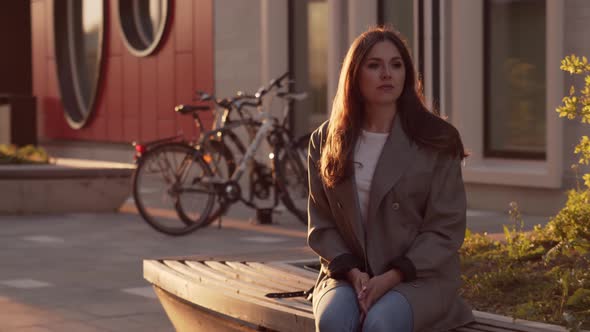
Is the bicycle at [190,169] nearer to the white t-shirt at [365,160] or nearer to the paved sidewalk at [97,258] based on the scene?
the paved sidewalk at [97,258]

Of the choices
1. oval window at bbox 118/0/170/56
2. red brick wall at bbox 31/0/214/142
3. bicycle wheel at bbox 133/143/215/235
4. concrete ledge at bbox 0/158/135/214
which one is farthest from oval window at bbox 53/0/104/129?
bicycle wheel at bbox 133/143/215/235

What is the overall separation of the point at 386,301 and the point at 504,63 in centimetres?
983

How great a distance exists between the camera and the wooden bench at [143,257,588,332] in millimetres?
4430

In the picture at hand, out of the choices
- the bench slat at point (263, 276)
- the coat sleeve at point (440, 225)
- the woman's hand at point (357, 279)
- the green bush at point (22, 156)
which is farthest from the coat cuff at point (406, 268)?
the green bush at point (22, 156)

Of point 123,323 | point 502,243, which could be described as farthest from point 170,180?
point 502,243

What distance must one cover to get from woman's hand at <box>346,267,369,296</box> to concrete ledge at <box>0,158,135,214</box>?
9727 mm

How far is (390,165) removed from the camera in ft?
13.9

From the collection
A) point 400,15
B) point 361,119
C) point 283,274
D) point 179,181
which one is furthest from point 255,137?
point 361,119

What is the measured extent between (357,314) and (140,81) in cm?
1720

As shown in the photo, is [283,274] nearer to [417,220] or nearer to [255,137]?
[417,220]

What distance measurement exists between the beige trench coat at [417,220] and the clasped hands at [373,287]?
0.26ft

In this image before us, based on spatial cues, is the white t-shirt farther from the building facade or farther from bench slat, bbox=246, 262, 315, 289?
the building facade

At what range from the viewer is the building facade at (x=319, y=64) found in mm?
12617

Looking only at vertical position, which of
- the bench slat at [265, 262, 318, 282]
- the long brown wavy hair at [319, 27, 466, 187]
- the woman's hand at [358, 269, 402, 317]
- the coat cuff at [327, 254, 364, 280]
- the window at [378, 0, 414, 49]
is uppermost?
the window at [378, 0, 414, 49]
